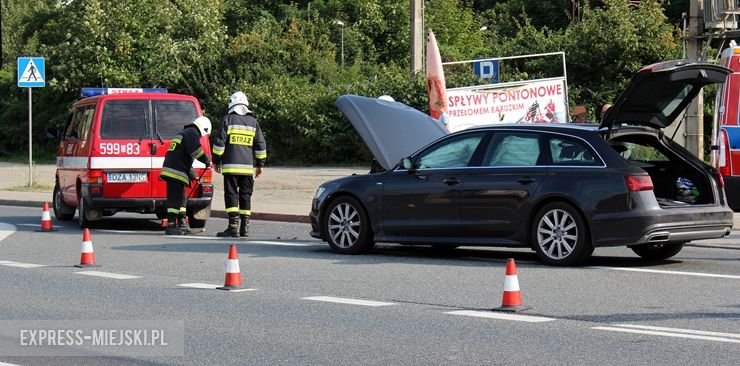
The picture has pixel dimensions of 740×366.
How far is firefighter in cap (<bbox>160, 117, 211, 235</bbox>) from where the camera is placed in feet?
56.8

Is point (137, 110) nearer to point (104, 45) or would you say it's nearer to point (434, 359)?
point (434, 359)

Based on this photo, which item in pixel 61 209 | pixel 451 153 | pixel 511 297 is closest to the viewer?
pixel 511 297

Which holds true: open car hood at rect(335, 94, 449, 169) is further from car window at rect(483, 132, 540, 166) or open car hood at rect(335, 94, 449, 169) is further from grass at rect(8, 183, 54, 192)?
grass at rect(8, 183, 54, 192)

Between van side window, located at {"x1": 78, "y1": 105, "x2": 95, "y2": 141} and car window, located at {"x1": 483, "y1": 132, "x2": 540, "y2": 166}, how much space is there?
7418 millimetres

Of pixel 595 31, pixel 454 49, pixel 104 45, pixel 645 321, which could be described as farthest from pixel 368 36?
pixel 645 321

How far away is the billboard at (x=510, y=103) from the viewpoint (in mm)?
24484

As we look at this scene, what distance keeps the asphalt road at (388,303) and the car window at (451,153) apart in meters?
1.05

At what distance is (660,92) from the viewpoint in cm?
1307

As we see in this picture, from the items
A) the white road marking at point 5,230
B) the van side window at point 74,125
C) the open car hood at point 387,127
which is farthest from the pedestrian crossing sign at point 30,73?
the open car hood at point 387,127

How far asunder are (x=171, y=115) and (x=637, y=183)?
8372 millimetres

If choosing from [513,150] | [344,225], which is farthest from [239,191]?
[513,150]

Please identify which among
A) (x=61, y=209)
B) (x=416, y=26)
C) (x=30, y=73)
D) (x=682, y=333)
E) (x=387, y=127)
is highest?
(x=416, y=26)

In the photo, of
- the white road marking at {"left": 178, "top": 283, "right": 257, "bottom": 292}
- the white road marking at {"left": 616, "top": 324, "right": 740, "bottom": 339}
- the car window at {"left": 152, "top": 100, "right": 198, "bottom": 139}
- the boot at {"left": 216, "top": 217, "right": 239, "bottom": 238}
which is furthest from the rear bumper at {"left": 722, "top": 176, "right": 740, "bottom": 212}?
the white road marking at {"left": 616, "top": 324, "right": 740, "bottom": 339}

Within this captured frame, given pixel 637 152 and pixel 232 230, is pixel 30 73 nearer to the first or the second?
pixel 232 230
